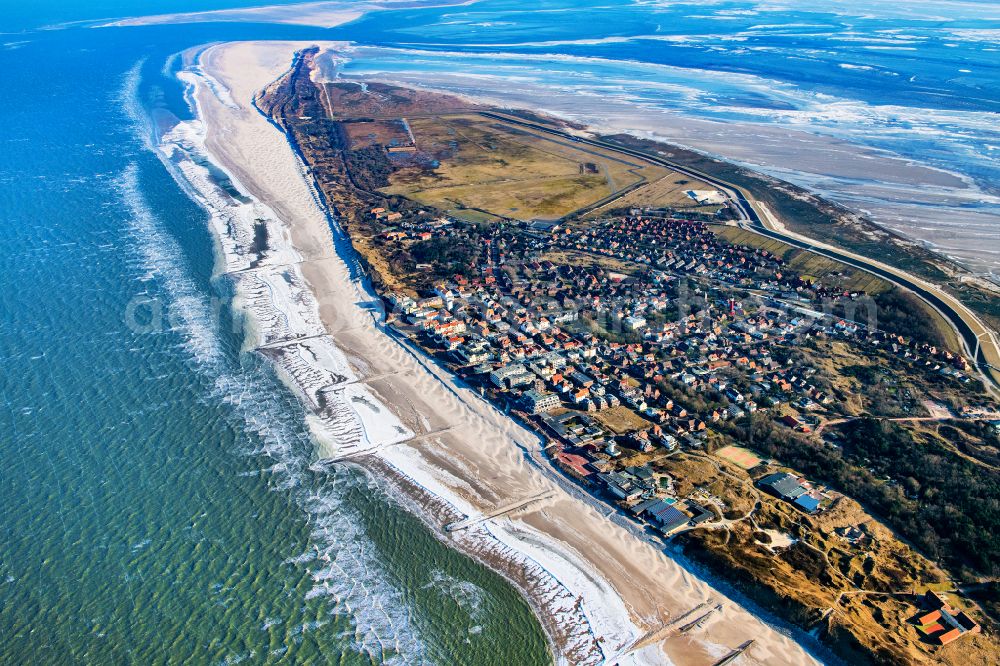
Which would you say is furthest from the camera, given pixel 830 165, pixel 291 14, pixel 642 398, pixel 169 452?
pixel 291 14

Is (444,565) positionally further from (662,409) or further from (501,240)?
(501,240)

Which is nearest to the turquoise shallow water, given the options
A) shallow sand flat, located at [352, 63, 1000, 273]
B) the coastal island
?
the coastal island

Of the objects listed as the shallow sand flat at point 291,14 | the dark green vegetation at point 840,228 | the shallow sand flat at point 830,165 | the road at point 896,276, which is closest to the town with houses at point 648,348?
the road at point 896,276

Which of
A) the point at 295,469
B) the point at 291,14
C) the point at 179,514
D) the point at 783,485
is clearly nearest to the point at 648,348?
the point at 783,485

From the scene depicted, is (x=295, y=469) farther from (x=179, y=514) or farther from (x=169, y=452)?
(x=169, y=452)

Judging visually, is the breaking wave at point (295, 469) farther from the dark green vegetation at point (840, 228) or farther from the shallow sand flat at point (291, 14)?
the shallow sand flat at point (291, 14)

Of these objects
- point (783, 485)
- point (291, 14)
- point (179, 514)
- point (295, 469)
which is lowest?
point (179, 514)

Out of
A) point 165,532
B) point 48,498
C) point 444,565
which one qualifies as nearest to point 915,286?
point 444,565
